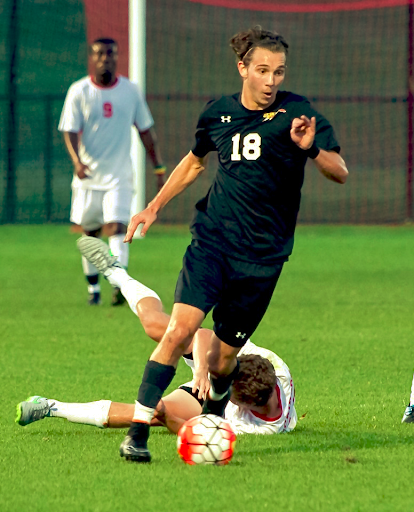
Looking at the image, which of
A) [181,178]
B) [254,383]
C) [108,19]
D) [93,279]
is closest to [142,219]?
[181,178]

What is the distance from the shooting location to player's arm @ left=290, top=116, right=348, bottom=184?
16.0 ft

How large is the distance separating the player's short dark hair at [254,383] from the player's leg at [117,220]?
5.23m

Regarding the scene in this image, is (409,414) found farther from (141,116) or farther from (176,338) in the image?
(141,116)

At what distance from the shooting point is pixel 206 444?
494 cm

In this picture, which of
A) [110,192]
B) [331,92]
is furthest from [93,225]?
[331,92]

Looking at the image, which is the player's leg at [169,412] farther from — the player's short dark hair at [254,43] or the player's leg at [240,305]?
the player's short dark hair at [254,43]

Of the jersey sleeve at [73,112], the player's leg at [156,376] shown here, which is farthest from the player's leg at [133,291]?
the jersey sleeve at [73,112]

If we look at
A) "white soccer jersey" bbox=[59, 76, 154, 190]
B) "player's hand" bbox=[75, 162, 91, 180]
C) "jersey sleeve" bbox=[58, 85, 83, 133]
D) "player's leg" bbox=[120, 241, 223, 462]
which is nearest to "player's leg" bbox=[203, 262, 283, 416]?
"player's leg" bbox=[120, 241, 223, 462]

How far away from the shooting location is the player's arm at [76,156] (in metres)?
11.2

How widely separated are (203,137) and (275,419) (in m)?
1.56

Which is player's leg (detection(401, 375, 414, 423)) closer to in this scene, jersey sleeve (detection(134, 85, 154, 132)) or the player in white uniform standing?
the player in white uniform standing

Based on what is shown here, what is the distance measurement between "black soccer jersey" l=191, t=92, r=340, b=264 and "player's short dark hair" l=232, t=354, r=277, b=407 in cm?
62

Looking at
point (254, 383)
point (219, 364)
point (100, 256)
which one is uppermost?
point (100, 256)

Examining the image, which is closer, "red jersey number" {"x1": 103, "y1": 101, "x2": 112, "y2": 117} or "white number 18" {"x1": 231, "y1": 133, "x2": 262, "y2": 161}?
"white number 18" {"x1": 231, "y1": 133, "x2": 262, "y2": 161}
